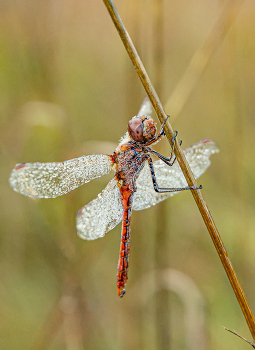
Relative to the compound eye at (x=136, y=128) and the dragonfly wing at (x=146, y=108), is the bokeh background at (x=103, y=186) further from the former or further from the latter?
the compound eye at (x=136, y=128)

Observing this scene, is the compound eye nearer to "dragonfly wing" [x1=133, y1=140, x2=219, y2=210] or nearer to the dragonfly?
the dragonfly

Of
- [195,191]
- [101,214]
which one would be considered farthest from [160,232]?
[195,191]

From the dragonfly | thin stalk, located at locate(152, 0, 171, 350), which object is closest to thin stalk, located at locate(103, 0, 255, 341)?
the dragonfly

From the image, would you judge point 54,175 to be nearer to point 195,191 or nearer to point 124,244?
point 124,244

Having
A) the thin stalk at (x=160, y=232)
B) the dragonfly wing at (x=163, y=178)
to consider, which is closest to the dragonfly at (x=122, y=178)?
the dragonfly wing at (x=163, y=178)

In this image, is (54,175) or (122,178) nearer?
(54,175)
